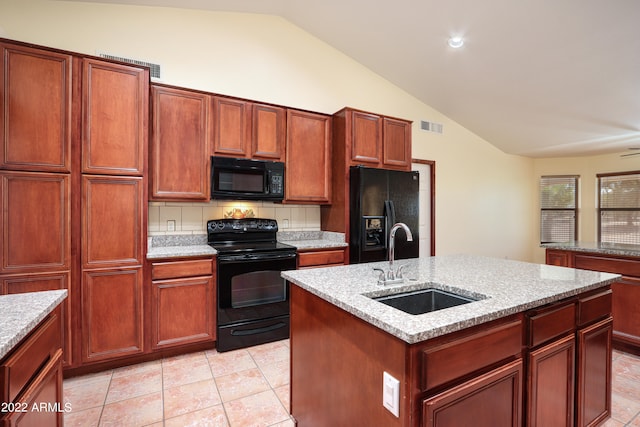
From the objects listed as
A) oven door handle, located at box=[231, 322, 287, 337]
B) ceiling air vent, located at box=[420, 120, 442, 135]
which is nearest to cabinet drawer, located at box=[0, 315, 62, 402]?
oven door handle, located at box=[231, 322, 287, 337]

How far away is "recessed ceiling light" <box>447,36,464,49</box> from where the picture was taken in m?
3.50

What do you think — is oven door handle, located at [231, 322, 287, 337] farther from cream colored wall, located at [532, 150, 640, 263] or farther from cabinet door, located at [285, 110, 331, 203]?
cream colored wall, located at [532, 150, 640, 263]

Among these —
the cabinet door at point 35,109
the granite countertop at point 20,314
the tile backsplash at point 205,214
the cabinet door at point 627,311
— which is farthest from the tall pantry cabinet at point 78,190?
the cabinet door at point 627,311

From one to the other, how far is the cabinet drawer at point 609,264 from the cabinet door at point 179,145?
150 inches

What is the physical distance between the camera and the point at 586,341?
1.65m

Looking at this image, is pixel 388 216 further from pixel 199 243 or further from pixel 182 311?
pixel 182 311

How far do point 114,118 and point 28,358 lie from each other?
203 cm

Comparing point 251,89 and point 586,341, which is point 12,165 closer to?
point 251,89

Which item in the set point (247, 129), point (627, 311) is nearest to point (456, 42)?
point (247, 129)

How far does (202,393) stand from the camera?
7.30ft

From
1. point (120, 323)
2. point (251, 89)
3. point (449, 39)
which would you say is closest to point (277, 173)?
point (251, 89)

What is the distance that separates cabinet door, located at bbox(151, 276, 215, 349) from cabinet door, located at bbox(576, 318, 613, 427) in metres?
2.67

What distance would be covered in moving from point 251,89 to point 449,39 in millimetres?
2370

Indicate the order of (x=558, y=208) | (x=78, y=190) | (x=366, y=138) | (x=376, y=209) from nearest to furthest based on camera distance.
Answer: (x=78, y=190) < (x=376, y=209) < (x=366, y=138) < (x=558, y=208)
